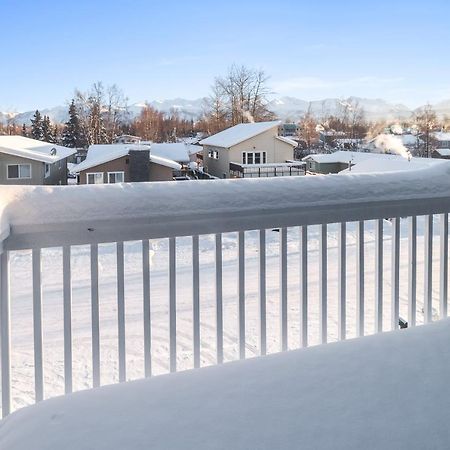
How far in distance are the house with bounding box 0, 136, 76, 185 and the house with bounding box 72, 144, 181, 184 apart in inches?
4.9

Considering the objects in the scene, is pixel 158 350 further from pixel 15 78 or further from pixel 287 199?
pixel 15 78

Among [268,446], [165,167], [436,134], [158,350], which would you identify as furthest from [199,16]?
[268,446]

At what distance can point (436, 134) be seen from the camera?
6.89 feet

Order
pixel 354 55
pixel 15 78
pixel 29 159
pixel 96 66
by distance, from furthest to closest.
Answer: pixel 354 55 → pixel 96 66 → pixel 15 78 → pixel 29 159

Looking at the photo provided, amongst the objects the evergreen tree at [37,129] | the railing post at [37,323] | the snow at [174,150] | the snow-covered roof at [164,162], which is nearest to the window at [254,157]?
the snow at [174,150]

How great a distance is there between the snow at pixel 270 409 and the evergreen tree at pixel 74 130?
7.27 ft

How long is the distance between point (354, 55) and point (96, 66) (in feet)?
6.03

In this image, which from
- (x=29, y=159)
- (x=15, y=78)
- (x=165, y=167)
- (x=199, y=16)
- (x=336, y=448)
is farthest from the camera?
(x=15, y=78)

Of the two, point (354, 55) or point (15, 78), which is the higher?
point (354, 55)

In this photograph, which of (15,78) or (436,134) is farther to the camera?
(15,78)

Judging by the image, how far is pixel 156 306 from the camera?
83.7 inches

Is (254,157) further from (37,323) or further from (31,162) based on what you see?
(37,323)

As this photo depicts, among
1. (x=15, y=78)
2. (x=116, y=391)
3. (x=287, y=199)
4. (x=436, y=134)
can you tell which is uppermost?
(x=15, y=78)

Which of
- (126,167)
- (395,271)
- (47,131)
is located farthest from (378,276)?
(47,131)
